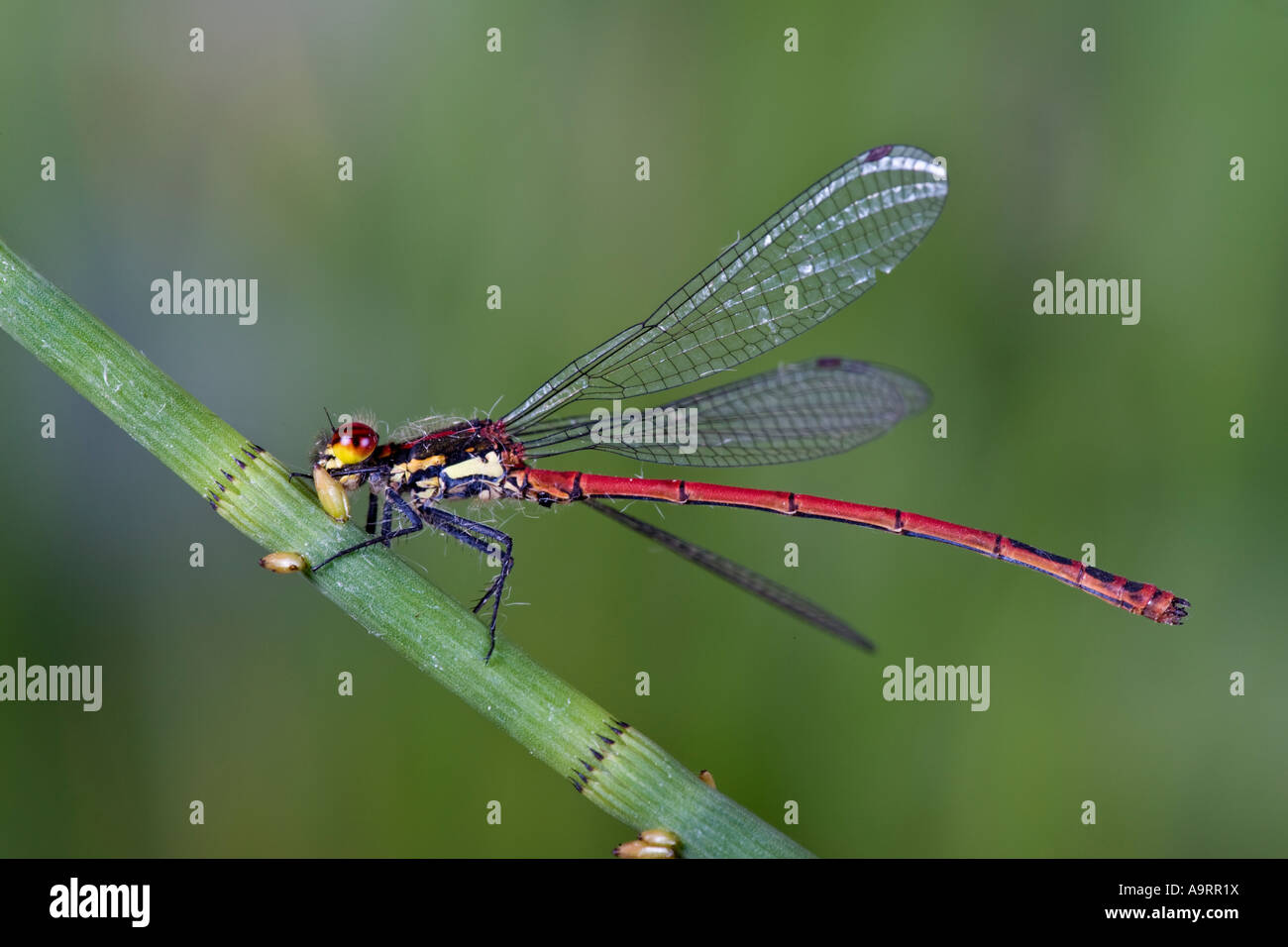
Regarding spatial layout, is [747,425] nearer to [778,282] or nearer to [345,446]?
[778,282]

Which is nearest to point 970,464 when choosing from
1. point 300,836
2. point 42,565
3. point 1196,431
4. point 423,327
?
point 1196,431

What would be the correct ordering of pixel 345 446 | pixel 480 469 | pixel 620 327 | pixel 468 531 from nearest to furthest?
pixel 345 446, pixel 468 531, pixel 480 469, pixel 620 327

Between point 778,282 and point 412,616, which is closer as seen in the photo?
point 412,616

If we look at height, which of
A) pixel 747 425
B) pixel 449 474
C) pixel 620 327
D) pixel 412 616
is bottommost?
pixel 412 616

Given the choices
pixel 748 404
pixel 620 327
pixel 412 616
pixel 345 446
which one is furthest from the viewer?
pixel 620 327

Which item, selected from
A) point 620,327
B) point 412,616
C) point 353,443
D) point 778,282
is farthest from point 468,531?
point 778,282

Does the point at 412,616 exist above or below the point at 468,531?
below
